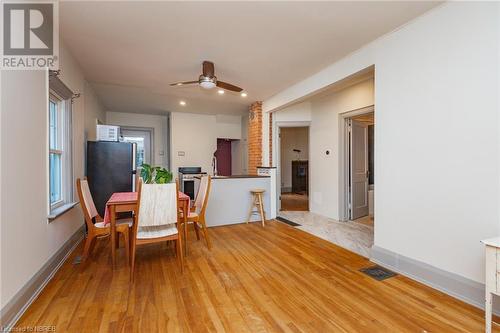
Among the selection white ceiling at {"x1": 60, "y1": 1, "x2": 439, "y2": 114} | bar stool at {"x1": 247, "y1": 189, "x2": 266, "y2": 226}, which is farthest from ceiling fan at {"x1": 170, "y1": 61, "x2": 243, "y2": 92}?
bar stool at {"x1": 247, "y1": 189, "x2": 266, "y2": 226}

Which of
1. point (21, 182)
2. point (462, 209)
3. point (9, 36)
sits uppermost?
point (9, 36)

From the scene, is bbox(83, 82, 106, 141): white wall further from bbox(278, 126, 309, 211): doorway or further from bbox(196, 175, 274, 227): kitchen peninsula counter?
bbox(278, 126, 309, 211): doorway

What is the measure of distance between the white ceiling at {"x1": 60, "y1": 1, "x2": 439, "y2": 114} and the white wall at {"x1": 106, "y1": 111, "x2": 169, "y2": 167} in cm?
263

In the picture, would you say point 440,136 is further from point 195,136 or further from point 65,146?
point 195,136

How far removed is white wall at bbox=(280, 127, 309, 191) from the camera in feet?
29.4

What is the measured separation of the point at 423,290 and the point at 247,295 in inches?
61.8

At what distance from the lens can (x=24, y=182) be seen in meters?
1.84

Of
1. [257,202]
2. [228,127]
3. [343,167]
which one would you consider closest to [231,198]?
[257,202]

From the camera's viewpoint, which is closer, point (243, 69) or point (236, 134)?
point (243, 69)

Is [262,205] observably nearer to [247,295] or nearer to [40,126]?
[247,295]

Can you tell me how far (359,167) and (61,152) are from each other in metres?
5.03

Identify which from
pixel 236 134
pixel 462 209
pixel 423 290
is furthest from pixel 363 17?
pixel 236 134

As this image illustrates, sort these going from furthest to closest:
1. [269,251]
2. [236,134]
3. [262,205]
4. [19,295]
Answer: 1. [236,134]
2. [262,205]
3. [269,251]
4. [19,295]

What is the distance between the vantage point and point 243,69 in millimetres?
3461
